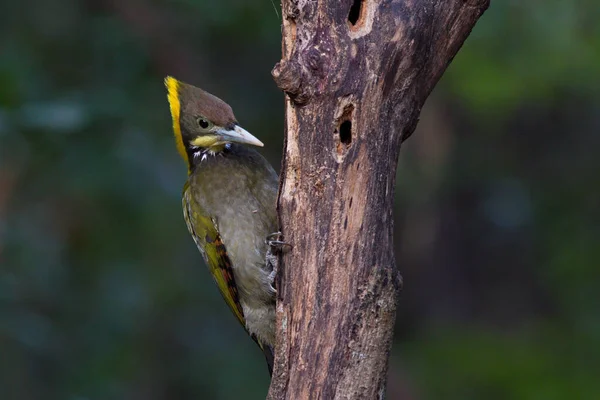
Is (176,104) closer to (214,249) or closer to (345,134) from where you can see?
(214,249)

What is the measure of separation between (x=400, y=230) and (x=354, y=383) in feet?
18.9

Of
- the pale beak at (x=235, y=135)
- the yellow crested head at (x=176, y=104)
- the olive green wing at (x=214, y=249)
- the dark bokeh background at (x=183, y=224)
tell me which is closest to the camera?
the pale beak at (x=235, y=135)

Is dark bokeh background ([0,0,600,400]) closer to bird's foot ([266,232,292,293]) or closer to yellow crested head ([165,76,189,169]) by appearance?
yellow crested head ([165,76,189,169])

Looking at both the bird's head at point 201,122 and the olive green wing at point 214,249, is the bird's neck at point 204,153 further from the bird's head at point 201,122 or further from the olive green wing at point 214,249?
the olive green wing at point 214,249

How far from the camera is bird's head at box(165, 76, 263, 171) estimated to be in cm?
556

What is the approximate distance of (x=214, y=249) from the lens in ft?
18.3

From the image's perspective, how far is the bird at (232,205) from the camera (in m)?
5.42

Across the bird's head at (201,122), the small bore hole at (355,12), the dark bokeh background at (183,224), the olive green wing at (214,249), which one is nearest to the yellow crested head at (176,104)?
the bird's head at (201,122)

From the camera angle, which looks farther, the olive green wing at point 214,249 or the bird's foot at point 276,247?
the olive green wing at point 214,249

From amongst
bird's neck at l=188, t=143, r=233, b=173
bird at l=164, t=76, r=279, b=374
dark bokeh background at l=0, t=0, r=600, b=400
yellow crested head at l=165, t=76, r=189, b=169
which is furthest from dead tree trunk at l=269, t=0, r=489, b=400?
dark bokeh background at l=0, t=0, r=600, b=400

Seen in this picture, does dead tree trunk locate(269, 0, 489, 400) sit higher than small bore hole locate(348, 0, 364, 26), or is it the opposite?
small bore hole locate(348, 0, 364, 26)

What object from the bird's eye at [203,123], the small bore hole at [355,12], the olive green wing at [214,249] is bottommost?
the olive green wing at [214,249]

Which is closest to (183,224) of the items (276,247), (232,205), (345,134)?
(232,205)

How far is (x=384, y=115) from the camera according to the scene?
418 cm
